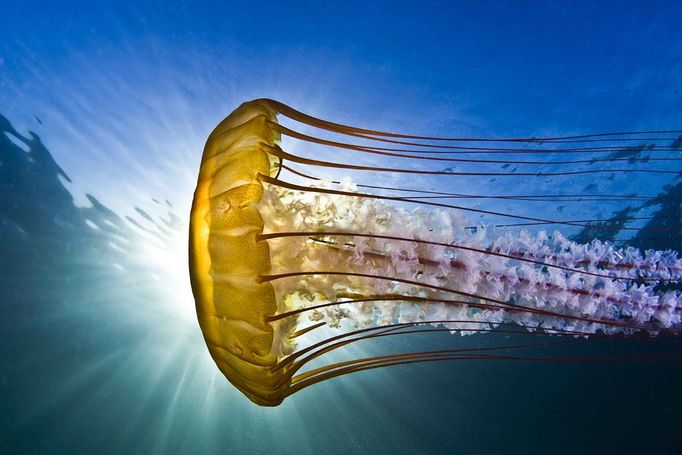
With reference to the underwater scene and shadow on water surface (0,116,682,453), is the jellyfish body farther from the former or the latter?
Result: shadow on water surface (0,116,682,453)

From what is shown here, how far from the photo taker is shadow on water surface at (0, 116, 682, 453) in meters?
14.4

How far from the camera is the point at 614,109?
920 centimetres

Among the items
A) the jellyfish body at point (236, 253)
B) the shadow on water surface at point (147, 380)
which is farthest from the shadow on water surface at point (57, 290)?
the jellyfish body at point (236, 253)

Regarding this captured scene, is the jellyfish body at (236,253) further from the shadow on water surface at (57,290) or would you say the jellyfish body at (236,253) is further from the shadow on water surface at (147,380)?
the shadow on water surface at (147,380)

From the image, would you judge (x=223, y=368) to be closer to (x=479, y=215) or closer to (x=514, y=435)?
Answer: (x=479, y=215)

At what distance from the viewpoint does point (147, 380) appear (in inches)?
1069

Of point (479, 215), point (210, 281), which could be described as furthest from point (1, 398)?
point (210, 281)

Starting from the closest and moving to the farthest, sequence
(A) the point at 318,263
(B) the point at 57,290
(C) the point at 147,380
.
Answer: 1. (A) the point at 318,263
2. (B) the point at 57,290
3. (C) the point at 147,380

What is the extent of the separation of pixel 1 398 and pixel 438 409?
86.4ft

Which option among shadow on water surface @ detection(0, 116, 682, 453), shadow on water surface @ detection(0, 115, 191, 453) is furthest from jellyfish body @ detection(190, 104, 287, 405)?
shadow on water surface @ detection(0, 116, 682, 453)

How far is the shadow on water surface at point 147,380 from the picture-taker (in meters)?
14.4

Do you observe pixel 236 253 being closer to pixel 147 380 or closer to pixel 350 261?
pixel 350 261

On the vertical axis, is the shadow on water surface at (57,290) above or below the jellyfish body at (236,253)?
above

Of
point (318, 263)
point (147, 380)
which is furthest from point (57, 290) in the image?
point (318, 263)
